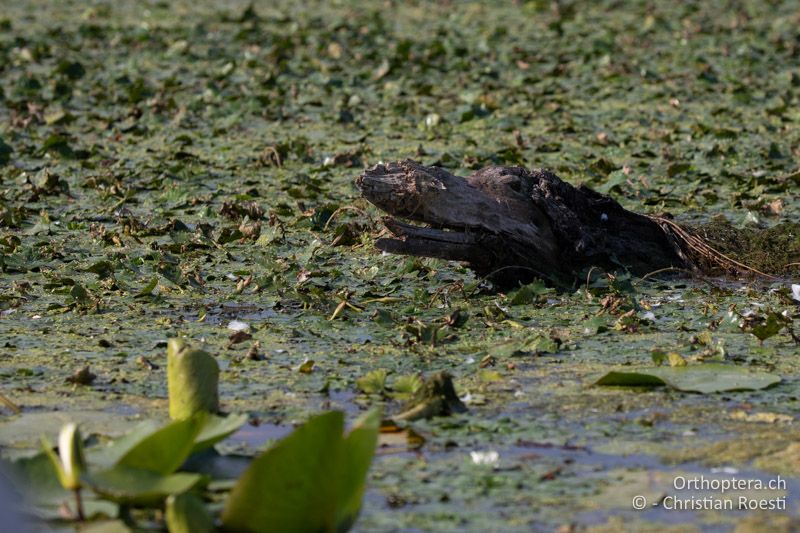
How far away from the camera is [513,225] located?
4.36 meters

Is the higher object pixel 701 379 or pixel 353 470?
pixel 353 470

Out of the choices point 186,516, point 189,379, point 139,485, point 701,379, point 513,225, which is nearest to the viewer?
point 186,516

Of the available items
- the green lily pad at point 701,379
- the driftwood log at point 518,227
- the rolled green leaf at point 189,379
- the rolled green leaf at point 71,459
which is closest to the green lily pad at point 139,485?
the rolled green leaf at point 71,459

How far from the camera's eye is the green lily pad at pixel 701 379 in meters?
3.36

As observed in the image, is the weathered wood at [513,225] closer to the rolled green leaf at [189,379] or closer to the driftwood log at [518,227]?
the driftwood log at [518,227]

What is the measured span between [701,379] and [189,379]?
1343 mm

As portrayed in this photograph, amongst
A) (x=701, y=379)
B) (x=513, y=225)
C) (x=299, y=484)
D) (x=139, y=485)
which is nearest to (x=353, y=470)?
(x=299, y=484)

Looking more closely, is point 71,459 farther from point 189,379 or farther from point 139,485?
point 189,379

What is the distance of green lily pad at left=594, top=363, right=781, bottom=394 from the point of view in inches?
132

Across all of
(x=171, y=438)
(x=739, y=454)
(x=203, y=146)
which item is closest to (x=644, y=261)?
(x=739, y=454)

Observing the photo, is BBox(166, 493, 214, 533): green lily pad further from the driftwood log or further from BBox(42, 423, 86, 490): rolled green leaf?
the driftwood log

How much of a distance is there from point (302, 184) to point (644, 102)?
309 centimetres

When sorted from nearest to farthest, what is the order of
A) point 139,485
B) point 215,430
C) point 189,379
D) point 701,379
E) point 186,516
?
1. point 186,516
2. point 139,485
3. point 215,430
4. point 189,379
5. point 701,379

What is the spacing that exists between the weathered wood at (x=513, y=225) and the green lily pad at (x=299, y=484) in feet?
6.10
